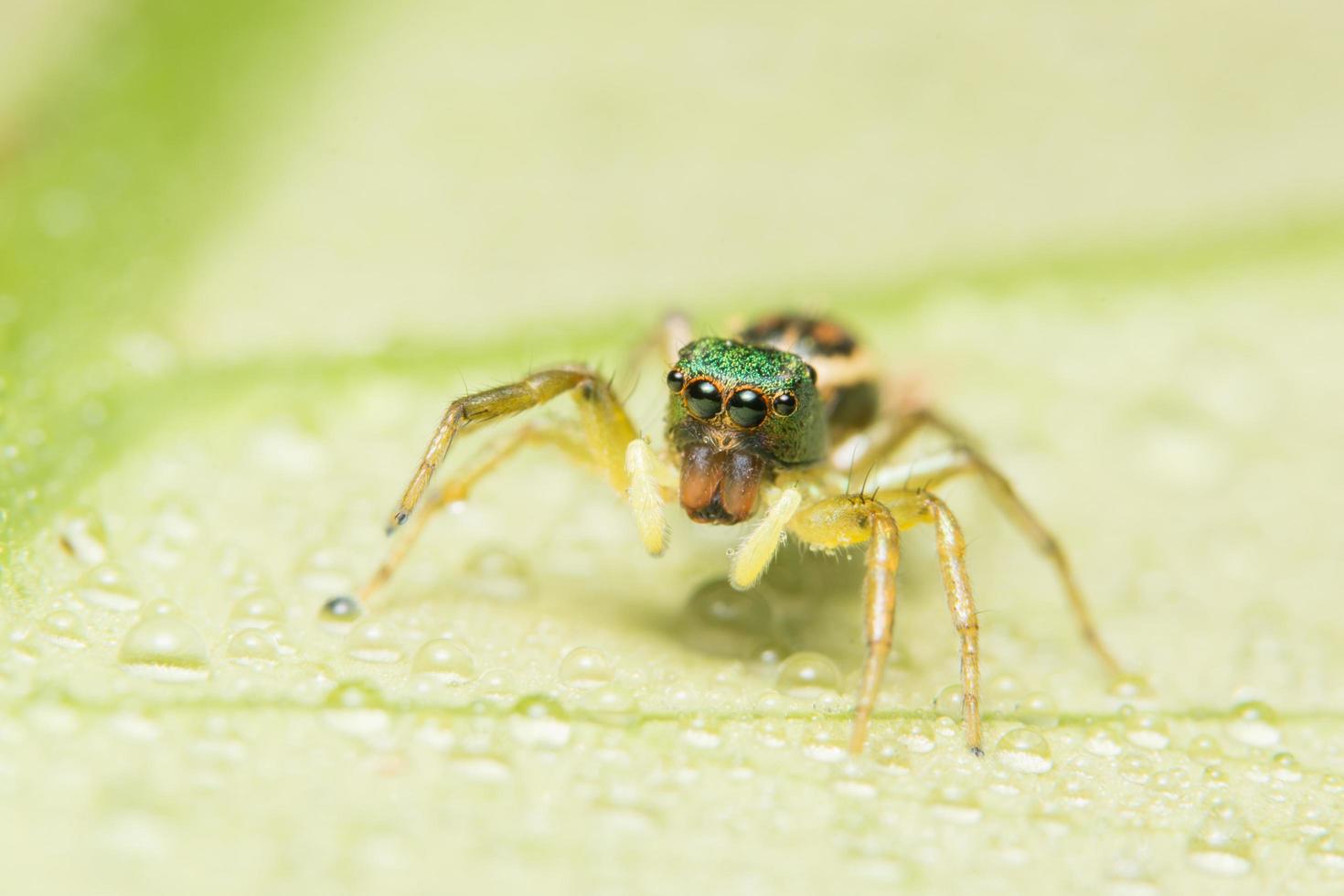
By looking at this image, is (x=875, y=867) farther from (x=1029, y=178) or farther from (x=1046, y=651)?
(x=1029, y=178)

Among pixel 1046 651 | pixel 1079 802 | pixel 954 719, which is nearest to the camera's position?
pixel 1079 802

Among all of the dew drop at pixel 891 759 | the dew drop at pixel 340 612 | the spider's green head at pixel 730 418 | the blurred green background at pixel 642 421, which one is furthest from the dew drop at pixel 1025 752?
the dew drop at pixel 340 612

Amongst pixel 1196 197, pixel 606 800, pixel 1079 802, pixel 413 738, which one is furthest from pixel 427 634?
pixel 1196 197

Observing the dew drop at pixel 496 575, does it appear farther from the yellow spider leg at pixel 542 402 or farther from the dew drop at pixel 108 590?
the dew drop at pixel 108 590

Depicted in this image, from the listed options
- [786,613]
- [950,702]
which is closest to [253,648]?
[786,613]

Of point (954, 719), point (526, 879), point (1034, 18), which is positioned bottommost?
point (526, 879)

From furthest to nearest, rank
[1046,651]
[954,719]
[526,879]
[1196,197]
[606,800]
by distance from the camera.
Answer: [1196,197], [1046,651], [954,719], [606,800], [526,879]
